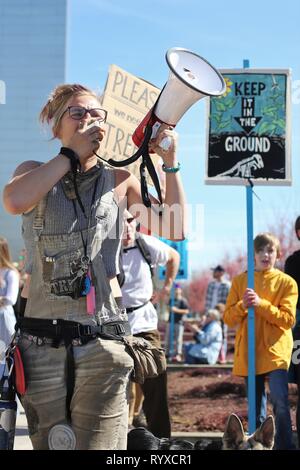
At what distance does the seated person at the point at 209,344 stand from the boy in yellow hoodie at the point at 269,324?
27.0 feet

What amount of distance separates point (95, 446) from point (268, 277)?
12.1ft

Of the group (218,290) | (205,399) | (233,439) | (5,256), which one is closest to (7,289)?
(5,256)

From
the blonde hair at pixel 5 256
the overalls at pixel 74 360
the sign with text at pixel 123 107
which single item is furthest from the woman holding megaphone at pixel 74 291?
the blonde hair at pixel 5 256

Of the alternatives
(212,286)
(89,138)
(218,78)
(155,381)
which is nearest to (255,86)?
(155,381)

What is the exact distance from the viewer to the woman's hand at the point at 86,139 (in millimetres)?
2826

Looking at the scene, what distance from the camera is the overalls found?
2689 millimetres

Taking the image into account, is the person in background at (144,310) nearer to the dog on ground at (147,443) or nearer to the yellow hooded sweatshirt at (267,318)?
the yellow hooded sweatshirt at (267,318)

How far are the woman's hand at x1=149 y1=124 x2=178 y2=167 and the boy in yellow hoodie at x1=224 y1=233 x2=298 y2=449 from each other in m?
3.03

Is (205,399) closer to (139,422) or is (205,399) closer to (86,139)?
(139,422)

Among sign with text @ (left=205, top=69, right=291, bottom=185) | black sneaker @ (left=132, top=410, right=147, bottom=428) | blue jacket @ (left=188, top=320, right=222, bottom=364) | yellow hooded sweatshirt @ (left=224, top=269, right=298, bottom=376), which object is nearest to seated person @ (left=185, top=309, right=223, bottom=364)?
blue jacket @ (left=188, top=320, right=222, bottom=364)

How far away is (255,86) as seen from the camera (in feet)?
20.2

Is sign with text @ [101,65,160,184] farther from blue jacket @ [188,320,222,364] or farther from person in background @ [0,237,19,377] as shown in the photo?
blue jacket @ [188,320,222,364]

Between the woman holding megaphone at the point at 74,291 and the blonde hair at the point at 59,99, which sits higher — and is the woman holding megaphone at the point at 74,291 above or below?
below
